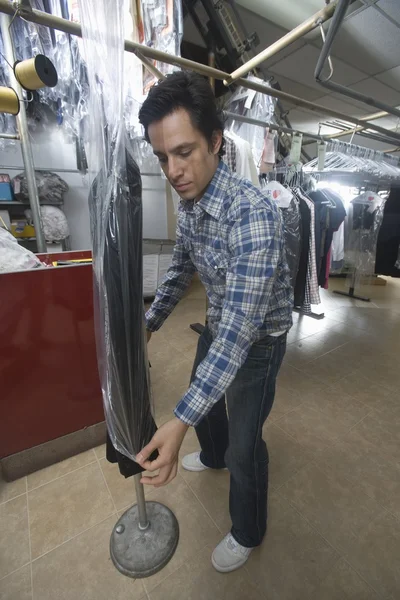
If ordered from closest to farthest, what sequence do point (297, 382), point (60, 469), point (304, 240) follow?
1. point (60, 469)
2. point (304, 240)
3. point (297, 382)

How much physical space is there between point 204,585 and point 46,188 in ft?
11.0

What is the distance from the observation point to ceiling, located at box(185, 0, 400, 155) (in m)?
1.99

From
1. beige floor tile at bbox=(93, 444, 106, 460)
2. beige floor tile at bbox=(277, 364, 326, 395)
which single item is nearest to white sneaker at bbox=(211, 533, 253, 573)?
beige floor tile at bbox=(93, 444, 106, 460)

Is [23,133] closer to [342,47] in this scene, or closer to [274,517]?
[274,517]

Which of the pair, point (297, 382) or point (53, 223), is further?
point (53, 223)

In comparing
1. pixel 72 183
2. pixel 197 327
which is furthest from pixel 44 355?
pixel 72 183

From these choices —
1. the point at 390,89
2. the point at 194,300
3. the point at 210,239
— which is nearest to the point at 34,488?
the point at 210,239

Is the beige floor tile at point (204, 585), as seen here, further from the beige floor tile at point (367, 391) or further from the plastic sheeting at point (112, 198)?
the beige floor tile at point (367, 391)

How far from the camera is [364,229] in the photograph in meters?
3.28

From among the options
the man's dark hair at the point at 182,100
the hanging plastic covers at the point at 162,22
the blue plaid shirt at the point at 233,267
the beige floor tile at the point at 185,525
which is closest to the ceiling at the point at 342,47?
the hanging plastic covers at the point at 162,22

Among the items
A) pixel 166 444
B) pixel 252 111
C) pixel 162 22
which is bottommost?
pixel 166 444

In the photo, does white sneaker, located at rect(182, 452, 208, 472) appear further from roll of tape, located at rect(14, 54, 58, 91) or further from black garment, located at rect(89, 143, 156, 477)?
roll of tape, located at rect(14, 54, 58, 91)

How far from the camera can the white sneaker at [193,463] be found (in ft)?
4.59

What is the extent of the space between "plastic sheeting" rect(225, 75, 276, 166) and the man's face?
1404mm
